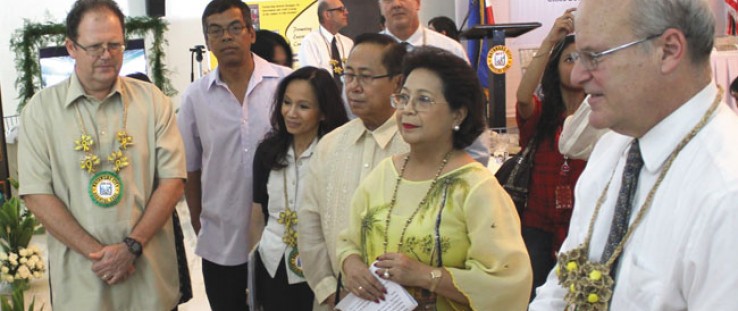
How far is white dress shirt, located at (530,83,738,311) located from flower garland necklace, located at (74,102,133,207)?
174 cm

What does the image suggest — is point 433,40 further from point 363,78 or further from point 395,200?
point 395,200

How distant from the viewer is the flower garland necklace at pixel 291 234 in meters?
2.86

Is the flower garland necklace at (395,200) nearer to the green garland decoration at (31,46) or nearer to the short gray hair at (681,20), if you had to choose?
the short gray hair at (681,20)

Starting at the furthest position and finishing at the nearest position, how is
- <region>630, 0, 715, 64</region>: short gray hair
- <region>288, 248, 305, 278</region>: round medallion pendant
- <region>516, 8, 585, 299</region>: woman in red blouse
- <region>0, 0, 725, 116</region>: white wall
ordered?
<region>0, 0, 725, 116</region>: white wall < <region>516, 8, 585, 299</region>: woman in red blouse < <region>288, 248, 305, 278</region>: round medallion pendant < <region>630, 0, 715, 64</region>: short gray hair

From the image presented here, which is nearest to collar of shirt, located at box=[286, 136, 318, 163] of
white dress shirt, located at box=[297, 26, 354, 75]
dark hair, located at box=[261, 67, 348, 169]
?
dark hair, located at box=[261, 67, 348, 169]

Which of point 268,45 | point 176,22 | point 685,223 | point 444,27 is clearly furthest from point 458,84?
point 176,22

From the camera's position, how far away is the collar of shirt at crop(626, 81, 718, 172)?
1327 millimetres

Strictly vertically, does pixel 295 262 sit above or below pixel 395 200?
below

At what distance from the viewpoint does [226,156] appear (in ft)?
11.0

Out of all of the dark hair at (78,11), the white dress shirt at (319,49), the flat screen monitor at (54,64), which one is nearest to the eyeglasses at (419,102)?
the dark hair at (78,11)

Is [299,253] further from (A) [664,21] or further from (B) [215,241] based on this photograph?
(A) [664,21]

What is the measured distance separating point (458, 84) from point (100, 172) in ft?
4.11

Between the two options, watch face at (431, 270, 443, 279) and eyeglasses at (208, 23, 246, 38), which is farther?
eyeglasses at (208, 23, 246, 38)

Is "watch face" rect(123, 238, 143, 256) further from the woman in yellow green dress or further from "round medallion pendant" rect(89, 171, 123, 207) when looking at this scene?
the woman in yellow green dress
